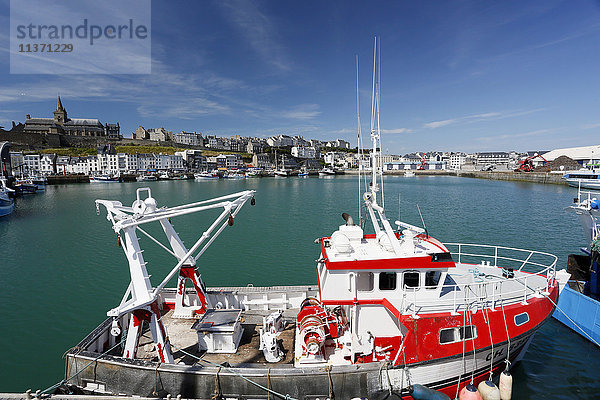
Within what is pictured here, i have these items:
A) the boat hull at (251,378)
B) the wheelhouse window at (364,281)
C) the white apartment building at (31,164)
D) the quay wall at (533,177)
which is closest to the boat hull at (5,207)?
the boat hull at (251,378)

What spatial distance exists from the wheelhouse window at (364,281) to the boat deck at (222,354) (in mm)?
2839

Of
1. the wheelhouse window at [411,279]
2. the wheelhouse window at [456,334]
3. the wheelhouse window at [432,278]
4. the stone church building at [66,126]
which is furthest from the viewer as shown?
the stone church building at [66,126]

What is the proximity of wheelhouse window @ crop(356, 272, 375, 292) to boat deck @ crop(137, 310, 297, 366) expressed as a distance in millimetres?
2839

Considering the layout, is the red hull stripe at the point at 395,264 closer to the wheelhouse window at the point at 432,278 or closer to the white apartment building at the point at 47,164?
the wheelhouse window at the point at 432,278

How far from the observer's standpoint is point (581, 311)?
40.8ft

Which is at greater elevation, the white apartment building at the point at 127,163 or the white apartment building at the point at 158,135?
the white apartment building at the point at 158,135

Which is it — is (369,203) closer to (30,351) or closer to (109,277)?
(30,351)

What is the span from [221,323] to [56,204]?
58684mm

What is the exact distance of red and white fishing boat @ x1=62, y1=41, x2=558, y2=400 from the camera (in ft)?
24.4

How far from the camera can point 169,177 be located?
380ft

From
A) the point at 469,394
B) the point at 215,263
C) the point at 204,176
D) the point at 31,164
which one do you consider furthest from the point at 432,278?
the point at 31,164

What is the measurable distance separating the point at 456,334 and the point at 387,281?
2195mm

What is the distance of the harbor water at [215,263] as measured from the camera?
10.9 meters

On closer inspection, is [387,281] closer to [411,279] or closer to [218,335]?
[411,279]
